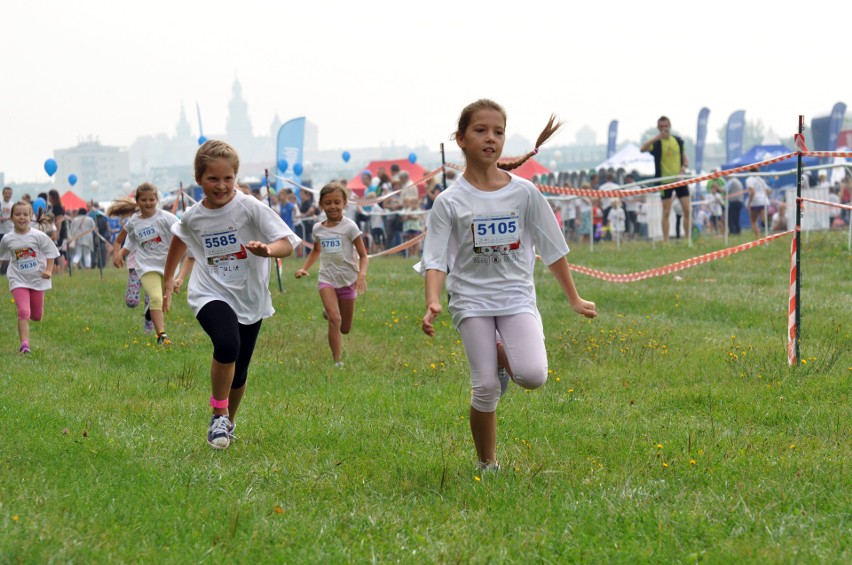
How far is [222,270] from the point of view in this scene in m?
6.96

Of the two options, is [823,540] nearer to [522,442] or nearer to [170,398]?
[522,442]

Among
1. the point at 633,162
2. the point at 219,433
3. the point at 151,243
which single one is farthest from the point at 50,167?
the point at 219,433

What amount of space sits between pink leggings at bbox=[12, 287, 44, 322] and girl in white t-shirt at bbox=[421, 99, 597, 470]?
7.96 meters

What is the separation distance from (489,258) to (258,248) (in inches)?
55.8

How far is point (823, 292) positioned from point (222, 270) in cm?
1013

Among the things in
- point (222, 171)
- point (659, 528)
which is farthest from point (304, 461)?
point (659, 528)

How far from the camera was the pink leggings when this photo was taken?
40.8 feet

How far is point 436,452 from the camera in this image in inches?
261

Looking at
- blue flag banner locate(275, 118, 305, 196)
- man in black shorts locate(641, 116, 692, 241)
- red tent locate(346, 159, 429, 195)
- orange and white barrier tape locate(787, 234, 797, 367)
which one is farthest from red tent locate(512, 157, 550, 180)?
orange and white barrier tape locate(787, 234, 797, 367)

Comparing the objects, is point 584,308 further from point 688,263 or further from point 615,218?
point 615,218

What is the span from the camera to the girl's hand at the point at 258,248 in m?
6.37

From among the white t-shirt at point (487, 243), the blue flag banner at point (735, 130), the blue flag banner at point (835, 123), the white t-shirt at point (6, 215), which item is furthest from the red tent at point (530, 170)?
the white t-shirt at point (487, 243)

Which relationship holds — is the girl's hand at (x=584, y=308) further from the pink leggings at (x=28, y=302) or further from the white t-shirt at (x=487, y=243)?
the pink leggings at (x=28, y=302)

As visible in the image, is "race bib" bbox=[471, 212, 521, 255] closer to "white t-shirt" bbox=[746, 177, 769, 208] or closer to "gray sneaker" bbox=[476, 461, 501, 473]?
"gray sneaker" bbox=[476, 461, 501, 473]
